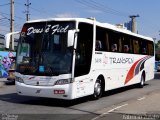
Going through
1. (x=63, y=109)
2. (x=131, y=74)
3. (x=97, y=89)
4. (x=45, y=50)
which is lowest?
(x=63, y=109)

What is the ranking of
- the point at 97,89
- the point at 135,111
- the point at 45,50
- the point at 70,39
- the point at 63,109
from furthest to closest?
the point at 97,89 → the point at 45,50 → the point at 63,109 → the point at 70,39 → the point at 135,111

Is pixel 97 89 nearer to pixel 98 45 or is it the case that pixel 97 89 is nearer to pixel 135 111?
pixel 98 45

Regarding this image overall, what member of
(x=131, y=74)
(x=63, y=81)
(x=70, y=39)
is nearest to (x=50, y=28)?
(x=70, y=39)

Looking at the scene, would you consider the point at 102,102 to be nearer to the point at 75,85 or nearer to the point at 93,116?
the point at 75,85

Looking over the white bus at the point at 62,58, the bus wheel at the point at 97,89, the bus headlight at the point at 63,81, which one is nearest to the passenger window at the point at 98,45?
the white bus at the point at 62,58

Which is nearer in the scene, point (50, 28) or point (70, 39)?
point (70, 39)

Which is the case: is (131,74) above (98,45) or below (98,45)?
below

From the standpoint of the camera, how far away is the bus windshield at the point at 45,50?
42.0ft

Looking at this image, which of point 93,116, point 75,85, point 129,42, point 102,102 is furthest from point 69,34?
point 129,42

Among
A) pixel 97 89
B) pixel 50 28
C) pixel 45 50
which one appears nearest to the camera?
pixel 45 50

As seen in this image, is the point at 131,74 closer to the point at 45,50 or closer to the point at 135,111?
the point at 45,50

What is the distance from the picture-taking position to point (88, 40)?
14000mm

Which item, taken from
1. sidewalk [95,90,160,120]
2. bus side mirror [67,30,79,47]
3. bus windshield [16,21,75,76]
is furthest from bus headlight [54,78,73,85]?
sidewalk [95,90,160,120]

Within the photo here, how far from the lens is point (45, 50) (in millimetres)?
13078
